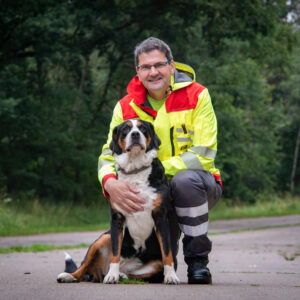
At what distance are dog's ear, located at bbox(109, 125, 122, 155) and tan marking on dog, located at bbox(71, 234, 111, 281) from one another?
713 mm

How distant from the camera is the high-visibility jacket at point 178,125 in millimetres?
5301

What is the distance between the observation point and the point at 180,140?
5.46 metres

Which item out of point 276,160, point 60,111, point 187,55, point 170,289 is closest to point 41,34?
point 60,111

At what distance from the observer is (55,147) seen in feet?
72.5

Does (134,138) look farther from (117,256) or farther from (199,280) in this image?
(199,280)

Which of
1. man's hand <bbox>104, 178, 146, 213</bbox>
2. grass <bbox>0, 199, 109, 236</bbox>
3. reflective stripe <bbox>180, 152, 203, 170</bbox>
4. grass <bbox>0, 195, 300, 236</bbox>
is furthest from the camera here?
grass <bbox>0, 195, 300, 236</bbox>

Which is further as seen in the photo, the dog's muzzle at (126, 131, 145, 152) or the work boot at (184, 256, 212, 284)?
the work boot at (184, 256, 212, 284)

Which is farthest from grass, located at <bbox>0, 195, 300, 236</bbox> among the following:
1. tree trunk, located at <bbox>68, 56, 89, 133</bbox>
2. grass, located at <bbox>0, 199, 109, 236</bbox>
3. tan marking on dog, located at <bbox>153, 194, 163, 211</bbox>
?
tan marking on dog, located at <bbox>153, 194, 163, 211</bbox>

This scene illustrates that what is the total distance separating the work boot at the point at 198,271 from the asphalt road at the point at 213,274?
0.09 m

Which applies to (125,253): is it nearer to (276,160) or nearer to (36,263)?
(36,263)

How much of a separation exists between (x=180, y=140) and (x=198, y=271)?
3.76 ft

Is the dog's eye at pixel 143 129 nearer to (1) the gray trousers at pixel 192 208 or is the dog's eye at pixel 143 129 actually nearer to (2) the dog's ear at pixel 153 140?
(2) the dog's ear at pixel 153 140

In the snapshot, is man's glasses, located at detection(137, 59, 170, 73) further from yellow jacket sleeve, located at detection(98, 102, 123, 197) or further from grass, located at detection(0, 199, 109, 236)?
grass, located at detection(0, 199, 109, 236)

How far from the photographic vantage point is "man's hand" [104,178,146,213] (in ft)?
16.1
